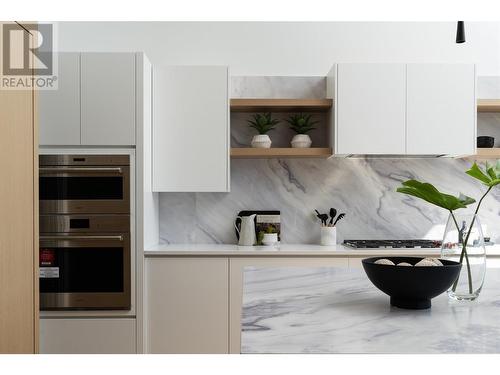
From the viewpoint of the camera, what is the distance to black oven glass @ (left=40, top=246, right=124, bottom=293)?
3053 mm

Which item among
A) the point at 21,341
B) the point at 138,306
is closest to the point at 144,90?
the point at 138,306

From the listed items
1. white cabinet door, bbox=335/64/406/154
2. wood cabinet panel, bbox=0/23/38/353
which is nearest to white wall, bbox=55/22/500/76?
white cabinet door, bbox=335/64/406/154

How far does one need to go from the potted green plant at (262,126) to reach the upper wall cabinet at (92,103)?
3.02ft

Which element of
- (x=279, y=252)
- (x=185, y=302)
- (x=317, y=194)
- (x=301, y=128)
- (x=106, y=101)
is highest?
(x=106, y=101)

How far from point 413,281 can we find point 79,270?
7.55 feet

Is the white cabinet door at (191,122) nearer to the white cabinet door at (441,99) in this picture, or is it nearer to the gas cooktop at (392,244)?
the gas cooktop at (392,244)

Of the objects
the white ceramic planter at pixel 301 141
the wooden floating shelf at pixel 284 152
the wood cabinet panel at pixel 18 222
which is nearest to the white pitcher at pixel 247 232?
the wooden floating shelf at pixel 284 152

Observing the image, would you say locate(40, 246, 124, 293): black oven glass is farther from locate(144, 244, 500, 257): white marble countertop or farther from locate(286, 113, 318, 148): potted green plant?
locate(286, 113, 318, 148): potted green plant

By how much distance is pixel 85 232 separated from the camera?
3072 mm

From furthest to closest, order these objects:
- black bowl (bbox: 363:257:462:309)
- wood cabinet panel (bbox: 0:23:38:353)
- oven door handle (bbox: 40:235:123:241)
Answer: oven door handle (bbox: 40:235:123:241), wood cabinet panel (bbox: 0:23:38:353), black bowl (bbox: 363:257:462:309)

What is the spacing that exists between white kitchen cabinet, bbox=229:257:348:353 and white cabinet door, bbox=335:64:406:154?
78cm

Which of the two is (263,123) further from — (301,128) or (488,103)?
(488,103)

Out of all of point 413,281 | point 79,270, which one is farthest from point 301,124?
point 413,281

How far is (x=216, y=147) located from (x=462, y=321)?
2324 mm
